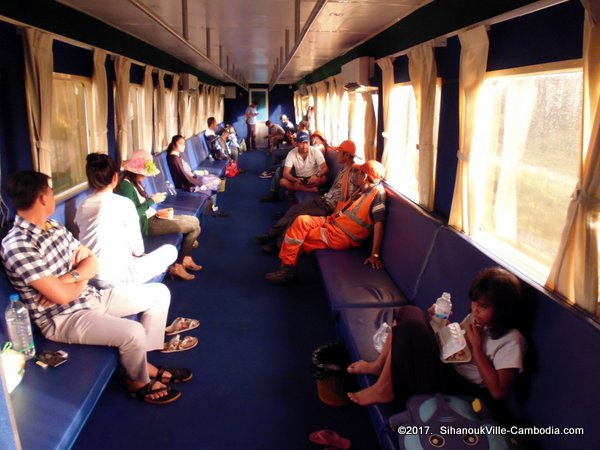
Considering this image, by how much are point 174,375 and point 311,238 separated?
219 cm

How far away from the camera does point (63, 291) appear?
2.83 metres

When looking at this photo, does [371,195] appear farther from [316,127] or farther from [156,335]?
[316,127]

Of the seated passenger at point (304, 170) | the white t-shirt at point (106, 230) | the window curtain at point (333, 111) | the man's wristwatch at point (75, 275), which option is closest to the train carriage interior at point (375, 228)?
the man's wristwatch at point (75, 275)

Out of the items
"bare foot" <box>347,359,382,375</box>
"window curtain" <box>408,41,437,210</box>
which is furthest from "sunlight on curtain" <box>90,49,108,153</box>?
"bare foot" <box>347,359,382,375</box>

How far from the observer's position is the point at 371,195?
15.8ft

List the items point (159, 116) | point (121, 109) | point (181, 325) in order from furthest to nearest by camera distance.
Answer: point (159, 116), point (121, 109), point (181, 325)

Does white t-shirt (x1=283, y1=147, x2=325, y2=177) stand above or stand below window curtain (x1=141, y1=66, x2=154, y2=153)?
below

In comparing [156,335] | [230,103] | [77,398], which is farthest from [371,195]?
[230,103]

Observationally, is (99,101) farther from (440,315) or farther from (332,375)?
(440,315)

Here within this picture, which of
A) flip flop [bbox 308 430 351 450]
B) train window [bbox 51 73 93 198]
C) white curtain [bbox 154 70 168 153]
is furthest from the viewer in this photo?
white curtain [bbox 154 70 168 153]

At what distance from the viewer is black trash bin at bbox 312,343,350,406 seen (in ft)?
10.4

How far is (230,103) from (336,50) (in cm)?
1522

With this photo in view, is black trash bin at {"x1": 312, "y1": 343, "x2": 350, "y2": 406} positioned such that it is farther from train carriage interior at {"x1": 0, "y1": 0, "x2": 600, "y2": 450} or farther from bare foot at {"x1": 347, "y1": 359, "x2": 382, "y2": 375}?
bare foot at {"x1": 347, "y1": 359, "x2": 382, "y2": 375}

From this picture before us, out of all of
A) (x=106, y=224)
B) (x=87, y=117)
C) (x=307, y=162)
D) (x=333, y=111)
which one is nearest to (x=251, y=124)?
(x=333, y=111)
